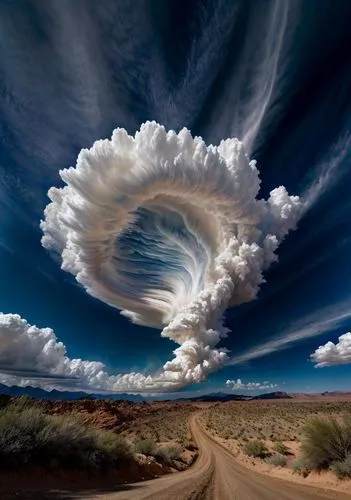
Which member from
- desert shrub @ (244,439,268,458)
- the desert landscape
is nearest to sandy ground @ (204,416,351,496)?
the desert landscape

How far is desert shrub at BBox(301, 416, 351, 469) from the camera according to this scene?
52.4 feet

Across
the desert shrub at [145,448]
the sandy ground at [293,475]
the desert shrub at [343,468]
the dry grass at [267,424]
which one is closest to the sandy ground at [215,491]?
the sandy ground at [293,475]

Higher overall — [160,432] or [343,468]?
[160,432]

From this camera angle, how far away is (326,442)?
16.7 meters

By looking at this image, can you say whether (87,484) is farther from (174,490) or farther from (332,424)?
(332,424)

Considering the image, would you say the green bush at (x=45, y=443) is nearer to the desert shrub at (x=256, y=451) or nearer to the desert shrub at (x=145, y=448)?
the desert shrub at (x=145, y=448)

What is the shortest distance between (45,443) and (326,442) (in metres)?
12.5

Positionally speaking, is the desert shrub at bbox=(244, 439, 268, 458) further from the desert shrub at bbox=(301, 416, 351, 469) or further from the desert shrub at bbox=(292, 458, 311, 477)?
the desert shrub at bbox=(301, 416, 351, 469)

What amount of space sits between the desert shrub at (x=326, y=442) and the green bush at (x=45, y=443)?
30.4ft

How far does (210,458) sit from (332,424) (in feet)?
45.4

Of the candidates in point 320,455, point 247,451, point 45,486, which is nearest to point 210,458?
point 247,451

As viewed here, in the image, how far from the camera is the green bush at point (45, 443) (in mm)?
10609

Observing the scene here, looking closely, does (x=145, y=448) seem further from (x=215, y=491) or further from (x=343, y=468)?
(x=343, y=468)

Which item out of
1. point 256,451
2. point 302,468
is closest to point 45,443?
point 302,468
